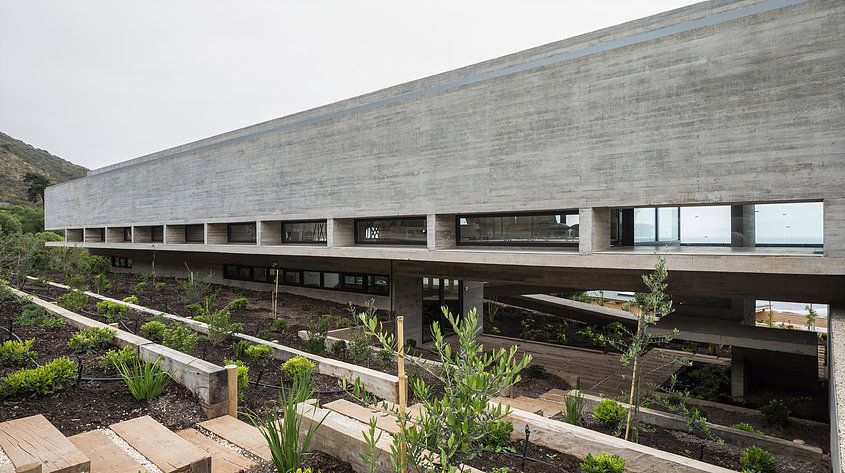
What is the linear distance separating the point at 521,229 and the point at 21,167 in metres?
86.6

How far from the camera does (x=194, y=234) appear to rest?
66.5ft

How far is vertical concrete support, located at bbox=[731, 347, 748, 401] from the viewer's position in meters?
10.2

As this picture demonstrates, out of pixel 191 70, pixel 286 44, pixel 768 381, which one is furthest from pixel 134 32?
pixel 191 70

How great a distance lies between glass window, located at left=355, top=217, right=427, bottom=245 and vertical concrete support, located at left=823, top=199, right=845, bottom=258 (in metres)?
7.98

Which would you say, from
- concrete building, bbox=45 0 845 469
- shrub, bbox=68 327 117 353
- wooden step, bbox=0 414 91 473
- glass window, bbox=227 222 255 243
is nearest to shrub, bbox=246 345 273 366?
shrub, bbox=68 327 117 353

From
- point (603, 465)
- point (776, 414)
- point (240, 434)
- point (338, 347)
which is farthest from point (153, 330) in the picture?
point (776, 414)

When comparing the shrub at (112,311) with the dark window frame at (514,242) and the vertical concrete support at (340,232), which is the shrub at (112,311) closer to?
the vertical concrete support at (340,232)

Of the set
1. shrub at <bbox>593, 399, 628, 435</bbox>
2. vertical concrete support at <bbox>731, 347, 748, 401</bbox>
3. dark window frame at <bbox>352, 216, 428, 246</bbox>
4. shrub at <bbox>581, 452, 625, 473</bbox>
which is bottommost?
vertical concrete support at <bbox>731, 347, 748, 401</bbox>

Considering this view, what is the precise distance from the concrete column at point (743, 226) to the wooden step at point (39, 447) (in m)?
11.3

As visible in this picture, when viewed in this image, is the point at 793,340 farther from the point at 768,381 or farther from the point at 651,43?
the point at 651,43

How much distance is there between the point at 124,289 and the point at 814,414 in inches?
825

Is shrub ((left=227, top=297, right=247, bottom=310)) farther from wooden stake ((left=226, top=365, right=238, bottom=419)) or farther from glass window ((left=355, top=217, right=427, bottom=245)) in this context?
wooden stake ((left=226, top=365, right=238, bottom=419))

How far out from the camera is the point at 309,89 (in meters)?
142

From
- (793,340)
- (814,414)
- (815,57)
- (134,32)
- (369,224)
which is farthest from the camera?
(134,32)
